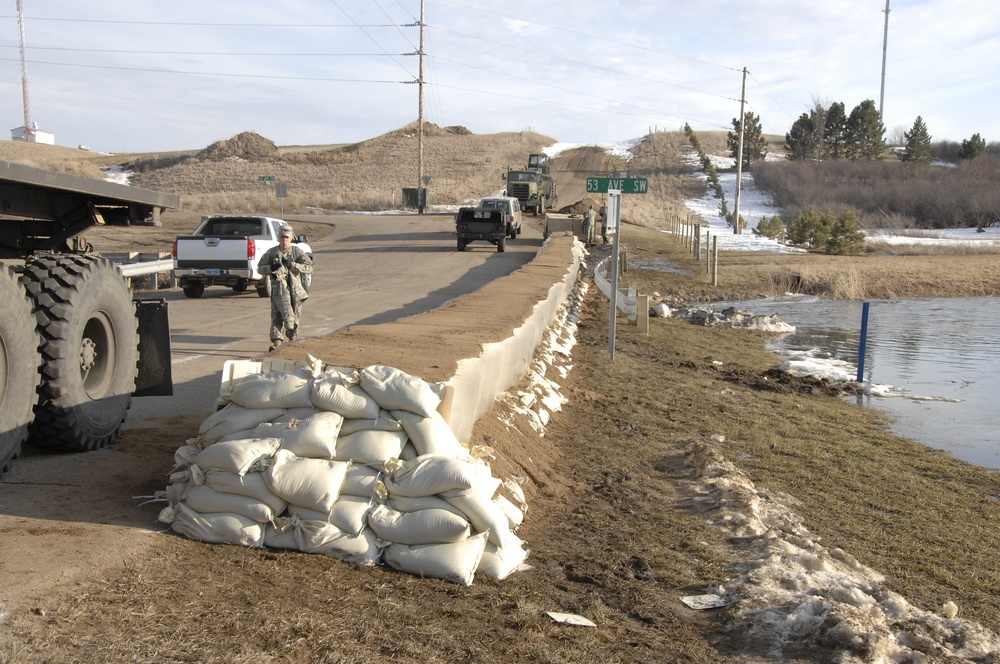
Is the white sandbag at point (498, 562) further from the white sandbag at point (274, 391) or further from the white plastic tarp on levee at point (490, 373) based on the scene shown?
the white sandbag at point (274, 391)

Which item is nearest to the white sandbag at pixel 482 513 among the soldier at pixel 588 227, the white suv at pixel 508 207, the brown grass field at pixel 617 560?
the brown grass field at pixel 617 560

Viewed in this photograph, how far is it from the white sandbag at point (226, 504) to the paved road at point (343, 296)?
2.81 metres

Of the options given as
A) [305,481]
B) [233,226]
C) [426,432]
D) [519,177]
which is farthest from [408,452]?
[519,177]

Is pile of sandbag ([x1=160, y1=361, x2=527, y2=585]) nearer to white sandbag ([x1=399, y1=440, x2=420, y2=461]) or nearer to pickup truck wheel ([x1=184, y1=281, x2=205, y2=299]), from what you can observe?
white sandbag ([x1=399, y1=440, x2=420, y2=461])

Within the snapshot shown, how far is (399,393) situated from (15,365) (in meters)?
2.35

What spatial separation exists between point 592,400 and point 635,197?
6326cm

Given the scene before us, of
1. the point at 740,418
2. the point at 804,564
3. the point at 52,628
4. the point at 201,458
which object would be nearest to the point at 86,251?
the point at 201,458

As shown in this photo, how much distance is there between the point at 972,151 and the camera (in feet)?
295

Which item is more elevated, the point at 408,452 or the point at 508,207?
the point at 508,207

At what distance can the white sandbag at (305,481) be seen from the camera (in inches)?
195

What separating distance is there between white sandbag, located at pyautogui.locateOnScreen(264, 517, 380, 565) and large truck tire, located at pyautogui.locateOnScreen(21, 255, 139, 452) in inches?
78.9

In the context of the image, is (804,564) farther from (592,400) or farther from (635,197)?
(635,197)

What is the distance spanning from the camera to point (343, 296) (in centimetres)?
2034

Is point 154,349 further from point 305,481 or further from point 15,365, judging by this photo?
point 305,481
